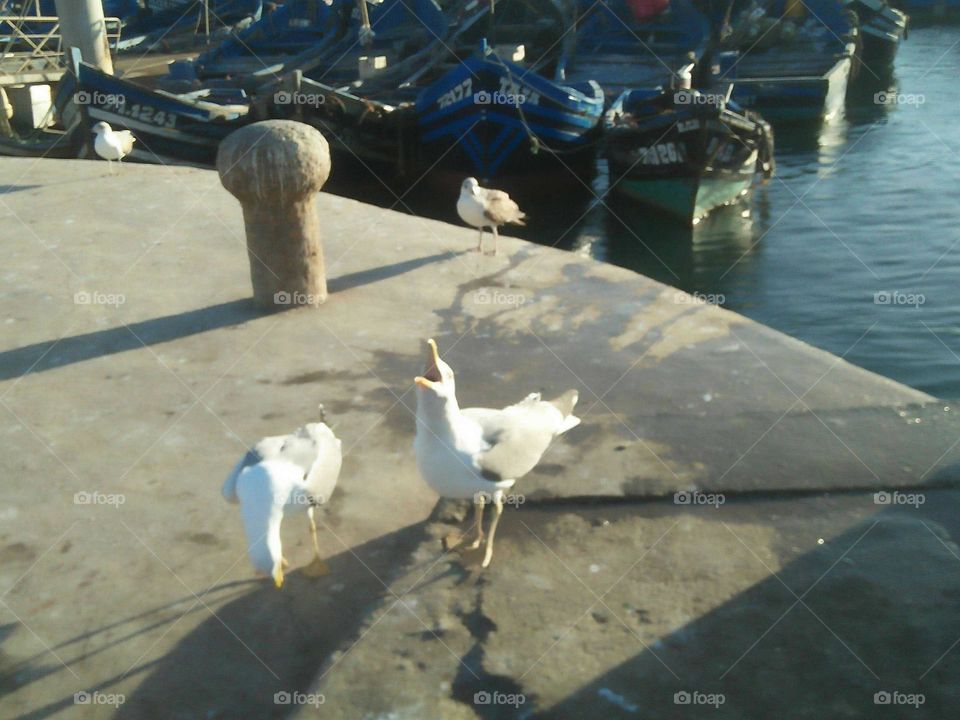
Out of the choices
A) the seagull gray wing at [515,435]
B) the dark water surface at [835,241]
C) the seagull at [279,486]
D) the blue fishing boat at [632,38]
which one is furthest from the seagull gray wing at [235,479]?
the blue fishing boat at [632,38]

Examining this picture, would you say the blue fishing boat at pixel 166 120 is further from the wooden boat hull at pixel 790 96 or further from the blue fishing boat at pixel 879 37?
the blue fishing boat at pixel 879 37

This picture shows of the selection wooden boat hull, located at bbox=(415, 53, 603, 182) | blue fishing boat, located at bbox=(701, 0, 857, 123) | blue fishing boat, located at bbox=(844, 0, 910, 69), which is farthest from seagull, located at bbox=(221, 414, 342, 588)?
blue fishing boat, located at bbox=(844, 0, 910, 69)

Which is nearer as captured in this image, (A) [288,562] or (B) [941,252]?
(A) [288,562]

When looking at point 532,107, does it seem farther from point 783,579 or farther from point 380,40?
point 783,579

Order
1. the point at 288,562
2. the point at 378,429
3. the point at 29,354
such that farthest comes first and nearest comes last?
the point at 29,354 → the point at 378,429 → the point at 288,562

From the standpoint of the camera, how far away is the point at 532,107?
15242 mm

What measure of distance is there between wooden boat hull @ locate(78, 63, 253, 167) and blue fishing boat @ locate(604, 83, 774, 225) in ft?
20.7

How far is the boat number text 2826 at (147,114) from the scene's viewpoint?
14969 mm

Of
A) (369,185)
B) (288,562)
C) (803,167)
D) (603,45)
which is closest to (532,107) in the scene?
(369,185)

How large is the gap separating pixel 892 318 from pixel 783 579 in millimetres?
8121

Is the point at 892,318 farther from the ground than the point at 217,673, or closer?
closer

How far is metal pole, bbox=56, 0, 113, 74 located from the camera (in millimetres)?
17000

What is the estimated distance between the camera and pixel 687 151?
13680 millimetres

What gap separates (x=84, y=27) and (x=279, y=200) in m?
14.4
